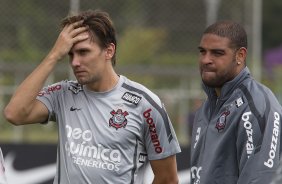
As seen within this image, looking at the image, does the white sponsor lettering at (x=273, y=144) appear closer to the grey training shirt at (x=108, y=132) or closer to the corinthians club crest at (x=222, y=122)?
the corinthians club crest at (x=222, y=122)

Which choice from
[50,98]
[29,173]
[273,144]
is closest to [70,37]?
[50,98]

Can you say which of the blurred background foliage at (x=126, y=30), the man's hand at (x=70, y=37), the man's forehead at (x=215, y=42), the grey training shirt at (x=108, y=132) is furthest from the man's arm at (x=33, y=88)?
the blurred background foliage at (x=126, y=30)

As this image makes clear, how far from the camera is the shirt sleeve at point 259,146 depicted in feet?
16.5

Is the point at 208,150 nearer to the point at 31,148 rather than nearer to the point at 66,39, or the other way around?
the point at 66,39

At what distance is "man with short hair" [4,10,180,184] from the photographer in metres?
5.63

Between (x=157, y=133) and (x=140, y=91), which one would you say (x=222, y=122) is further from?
(x=140, y=91)

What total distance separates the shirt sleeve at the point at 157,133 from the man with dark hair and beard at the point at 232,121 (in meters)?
0.30

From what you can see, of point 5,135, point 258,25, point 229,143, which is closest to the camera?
point 229,143

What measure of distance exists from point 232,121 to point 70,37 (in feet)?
3.80

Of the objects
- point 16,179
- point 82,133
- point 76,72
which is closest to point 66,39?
point 76,72

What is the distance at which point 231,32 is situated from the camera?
17.6 ft

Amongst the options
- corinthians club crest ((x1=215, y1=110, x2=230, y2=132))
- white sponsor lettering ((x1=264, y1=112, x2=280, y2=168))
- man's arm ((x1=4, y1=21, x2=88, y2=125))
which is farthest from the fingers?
white sponsor lettering ((x1=264, y1=112, x2=280, y2=168))

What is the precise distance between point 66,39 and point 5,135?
26.4 ft

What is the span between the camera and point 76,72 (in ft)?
18.6
